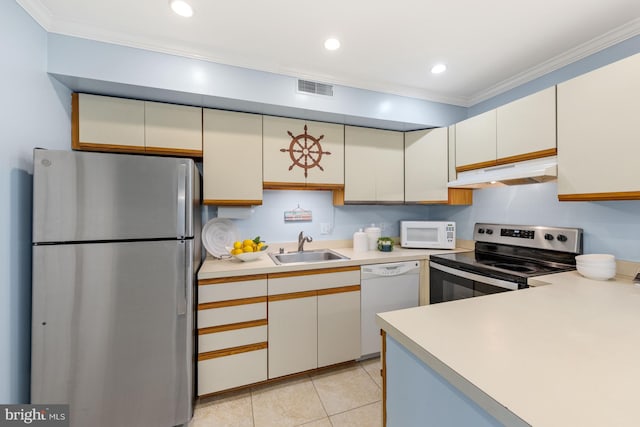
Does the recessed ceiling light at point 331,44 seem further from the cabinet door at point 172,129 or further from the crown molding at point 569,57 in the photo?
the crown molding at point 569,57

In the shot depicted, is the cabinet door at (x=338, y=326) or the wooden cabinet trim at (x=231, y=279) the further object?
the cabinet door at (x=338, y=326)

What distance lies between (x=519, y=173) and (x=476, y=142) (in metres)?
0.59

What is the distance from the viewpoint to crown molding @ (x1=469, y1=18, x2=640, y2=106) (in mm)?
1586

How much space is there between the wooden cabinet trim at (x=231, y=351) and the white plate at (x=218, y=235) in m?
0.74

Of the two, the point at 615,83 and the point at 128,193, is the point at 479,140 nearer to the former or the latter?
the point at 615,83

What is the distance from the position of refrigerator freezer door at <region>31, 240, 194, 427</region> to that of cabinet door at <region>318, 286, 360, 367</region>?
937 mm

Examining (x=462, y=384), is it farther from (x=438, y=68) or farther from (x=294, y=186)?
(x=438, y=68)

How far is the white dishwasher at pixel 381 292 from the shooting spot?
218cm

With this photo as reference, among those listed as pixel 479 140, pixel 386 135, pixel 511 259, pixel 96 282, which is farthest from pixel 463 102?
pixel 96 282

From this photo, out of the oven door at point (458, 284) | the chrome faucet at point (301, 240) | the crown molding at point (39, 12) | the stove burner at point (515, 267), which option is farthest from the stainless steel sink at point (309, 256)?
the crown molding at point (39, 12)

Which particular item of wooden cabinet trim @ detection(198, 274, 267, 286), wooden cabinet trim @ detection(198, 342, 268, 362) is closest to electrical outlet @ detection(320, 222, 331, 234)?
wooden cabinet trim @ detection(198, 274, 267, 286)

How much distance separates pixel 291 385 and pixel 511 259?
2046mm

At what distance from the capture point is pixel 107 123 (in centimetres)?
176

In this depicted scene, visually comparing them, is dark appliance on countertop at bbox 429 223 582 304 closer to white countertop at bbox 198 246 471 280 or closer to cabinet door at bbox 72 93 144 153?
white countertop at bbox 198 246 471 280
